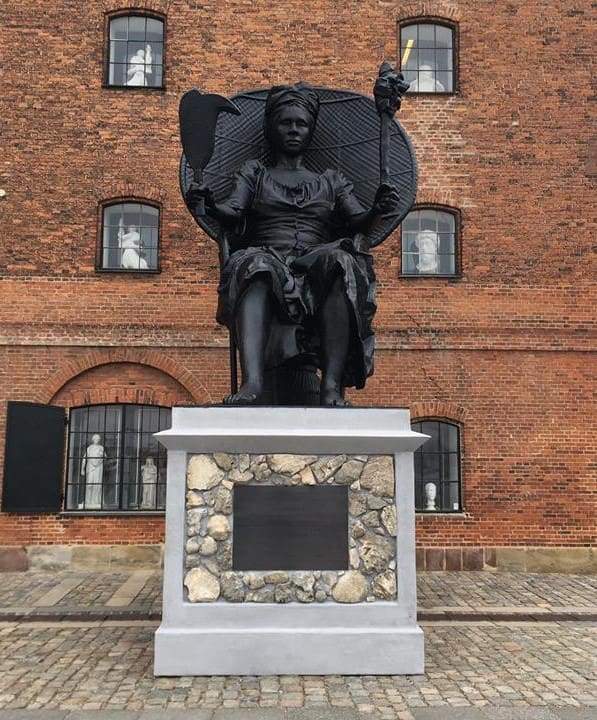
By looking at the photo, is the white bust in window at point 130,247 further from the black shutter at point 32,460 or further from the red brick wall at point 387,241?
the black shutter at point 32,460

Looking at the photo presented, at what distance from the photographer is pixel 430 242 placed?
11.4 m

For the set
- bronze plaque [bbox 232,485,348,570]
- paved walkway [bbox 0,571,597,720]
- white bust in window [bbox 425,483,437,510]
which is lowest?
paved walkway [bbox 0,571,597,720]

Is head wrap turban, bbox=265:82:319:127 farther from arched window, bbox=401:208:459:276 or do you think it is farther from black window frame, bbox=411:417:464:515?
black window frame, bbox=411:417:464:515

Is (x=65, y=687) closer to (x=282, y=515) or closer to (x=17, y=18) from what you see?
(x=282, y=515)

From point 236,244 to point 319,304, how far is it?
42.4 inches

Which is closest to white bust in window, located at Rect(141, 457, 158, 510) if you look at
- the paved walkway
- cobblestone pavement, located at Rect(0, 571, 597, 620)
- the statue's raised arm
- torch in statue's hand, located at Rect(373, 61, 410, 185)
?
cobblestone pavement, located at Rect(0, 571, 597, 620)

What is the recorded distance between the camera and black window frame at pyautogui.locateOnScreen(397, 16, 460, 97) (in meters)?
11.5

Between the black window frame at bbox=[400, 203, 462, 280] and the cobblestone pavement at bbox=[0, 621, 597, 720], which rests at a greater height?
the black window frame at bbox=[400, 203, 462, 280]

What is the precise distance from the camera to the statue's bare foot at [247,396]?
4.93 metres

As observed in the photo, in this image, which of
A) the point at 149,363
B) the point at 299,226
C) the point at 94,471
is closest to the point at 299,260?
the point at 299,226

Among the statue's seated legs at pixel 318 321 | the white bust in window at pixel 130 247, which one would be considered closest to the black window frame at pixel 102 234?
the white bust in window at pixel 130 247

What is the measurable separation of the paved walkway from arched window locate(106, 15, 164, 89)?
8060 mm

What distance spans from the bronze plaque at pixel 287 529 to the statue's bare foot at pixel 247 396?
1.90ft

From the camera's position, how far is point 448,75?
11703mm
